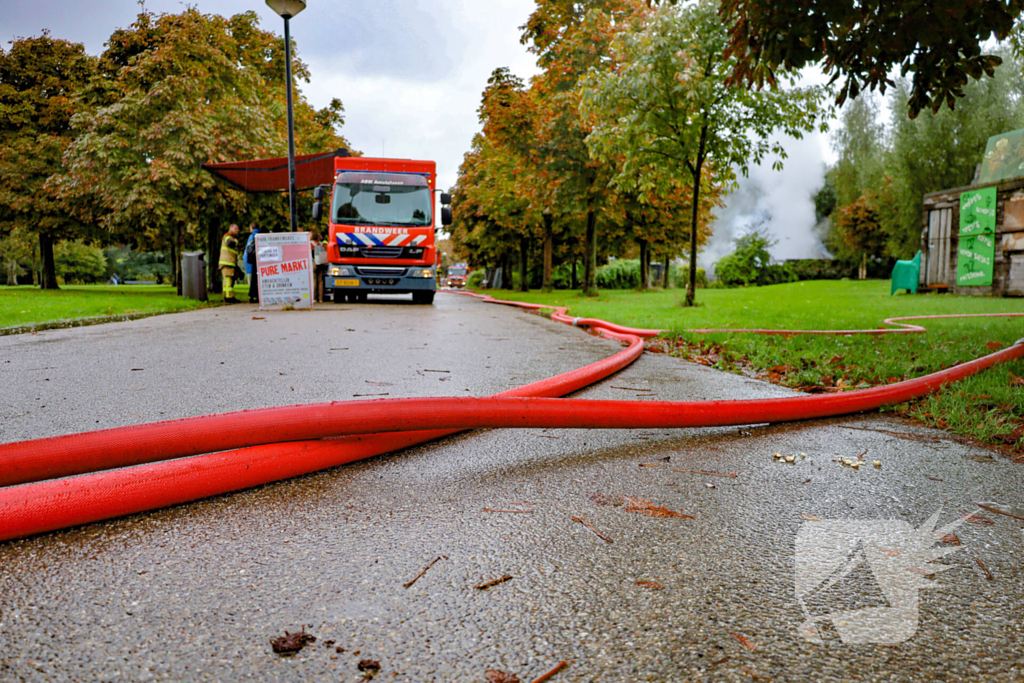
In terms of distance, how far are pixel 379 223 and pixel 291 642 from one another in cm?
1405

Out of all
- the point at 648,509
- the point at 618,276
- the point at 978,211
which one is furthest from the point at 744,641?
the point at 618,276

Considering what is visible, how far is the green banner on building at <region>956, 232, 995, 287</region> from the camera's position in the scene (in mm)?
17484

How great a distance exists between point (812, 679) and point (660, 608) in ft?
1.09

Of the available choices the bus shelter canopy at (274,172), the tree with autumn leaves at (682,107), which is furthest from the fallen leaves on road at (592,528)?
the bus shelter canopy at (274,172)

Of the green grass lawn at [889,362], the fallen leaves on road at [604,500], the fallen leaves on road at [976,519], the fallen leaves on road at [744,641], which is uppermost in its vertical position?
the green grass lawn at [889,362]

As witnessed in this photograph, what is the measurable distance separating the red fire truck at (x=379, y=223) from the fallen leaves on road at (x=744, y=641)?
1372cm

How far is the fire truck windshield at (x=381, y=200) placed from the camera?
14.6 meters

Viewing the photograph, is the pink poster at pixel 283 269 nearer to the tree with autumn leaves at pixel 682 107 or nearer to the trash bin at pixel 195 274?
the trash bin at pixel 195 274

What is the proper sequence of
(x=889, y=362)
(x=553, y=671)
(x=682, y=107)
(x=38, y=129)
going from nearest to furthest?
1. (x=553, y=671)
2. (x=889, y=362)
3. (x=682, y=107)
4. (x=38, y=129)

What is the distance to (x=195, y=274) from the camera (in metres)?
15.8

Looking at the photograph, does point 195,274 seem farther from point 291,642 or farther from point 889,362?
point 291,642

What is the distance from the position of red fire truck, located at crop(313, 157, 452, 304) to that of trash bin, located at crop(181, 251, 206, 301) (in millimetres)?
3329

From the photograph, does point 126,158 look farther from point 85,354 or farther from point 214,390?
point 214,390

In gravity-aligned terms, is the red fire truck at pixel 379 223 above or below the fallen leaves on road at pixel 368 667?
above
